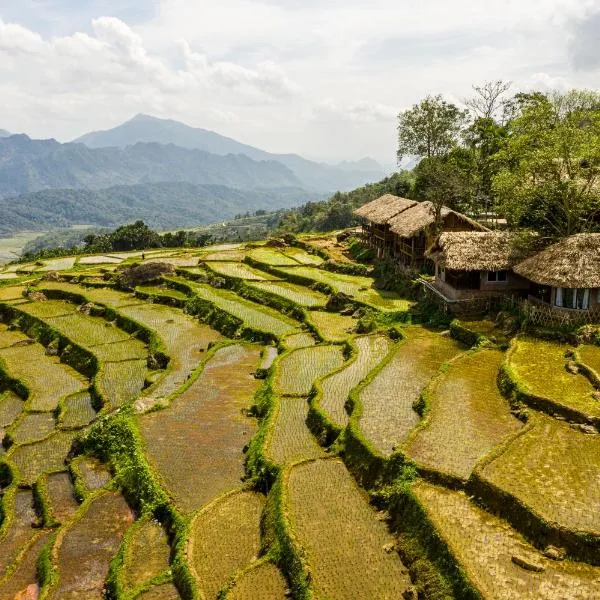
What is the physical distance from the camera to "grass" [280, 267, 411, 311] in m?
37.8

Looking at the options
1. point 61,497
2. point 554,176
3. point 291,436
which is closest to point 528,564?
point 291,436

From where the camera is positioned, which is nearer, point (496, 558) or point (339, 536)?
point (496, 558)

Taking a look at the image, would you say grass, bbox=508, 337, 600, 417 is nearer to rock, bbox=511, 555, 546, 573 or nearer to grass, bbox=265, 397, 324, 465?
rock, bbox=511, 555, 546, 573

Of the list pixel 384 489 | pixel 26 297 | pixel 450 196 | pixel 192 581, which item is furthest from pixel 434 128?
pixel 192 581

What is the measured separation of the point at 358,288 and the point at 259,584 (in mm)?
29257

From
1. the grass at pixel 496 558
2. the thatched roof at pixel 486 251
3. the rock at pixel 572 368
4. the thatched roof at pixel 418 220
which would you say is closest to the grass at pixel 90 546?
the grass at pixel 496 558

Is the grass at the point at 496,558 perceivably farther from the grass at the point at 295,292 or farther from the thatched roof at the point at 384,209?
the thatched roof at the point at 384,209

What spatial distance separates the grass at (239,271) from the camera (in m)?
49.0

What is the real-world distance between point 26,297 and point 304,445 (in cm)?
3546

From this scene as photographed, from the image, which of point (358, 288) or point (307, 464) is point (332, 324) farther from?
point (307, 464)

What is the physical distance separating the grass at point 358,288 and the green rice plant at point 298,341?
5210 millimetres

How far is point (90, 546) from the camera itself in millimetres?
19031

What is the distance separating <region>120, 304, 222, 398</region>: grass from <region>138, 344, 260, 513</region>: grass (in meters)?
1.70

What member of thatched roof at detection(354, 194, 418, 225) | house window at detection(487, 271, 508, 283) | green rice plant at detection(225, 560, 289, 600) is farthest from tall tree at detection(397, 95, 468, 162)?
green rice plant at detection(225, 560, 289, 600)
